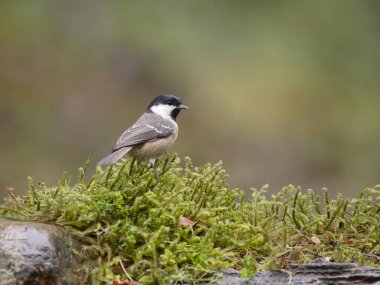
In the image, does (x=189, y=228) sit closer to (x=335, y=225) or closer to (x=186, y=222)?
(x=186, y=222)

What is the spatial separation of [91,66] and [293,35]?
409 centimetres

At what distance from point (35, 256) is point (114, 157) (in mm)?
1911

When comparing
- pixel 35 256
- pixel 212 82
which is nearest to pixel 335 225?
pixel 35 256

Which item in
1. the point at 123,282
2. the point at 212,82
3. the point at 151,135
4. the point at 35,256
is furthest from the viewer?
the point at 212,82

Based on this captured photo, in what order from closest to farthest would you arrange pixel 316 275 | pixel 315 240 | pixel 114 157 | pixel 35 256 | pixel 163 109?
1. pixel 35 256
2. pixel 316 275
3. pixel 315 240
4. pixel 114 157
5. pixel 163 109

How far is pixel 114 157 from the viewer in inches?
214

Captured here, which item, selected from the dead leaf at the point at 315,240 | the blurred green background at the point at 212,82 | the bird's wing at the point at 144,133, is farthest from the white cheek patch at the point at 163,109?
the blurred green background at the point at 212,82

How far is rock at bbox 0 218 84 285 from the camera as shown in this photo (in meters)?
3.57

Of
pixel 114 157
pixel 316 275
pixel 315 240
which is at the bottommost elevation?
pixel 316 275

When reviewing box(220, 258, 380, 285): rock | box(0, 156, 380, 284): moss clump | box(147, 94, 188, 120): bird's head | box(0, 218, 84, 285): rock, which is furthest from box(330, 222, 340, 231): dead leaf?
box(147, 94, 188, 120): bird's head

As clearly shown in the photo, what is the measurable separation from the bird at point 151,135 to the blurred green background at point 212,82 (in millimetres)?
4826

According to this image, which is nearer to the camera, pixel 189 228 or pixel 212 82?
pixel 189 228

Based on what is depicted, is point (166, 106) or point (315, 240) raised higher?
point (166, 106)

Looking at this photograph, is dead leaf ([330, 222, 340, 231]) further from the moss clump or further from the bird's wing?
the bird's wing
